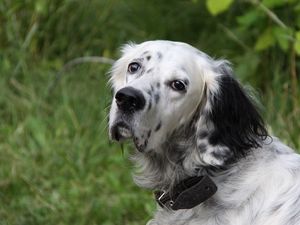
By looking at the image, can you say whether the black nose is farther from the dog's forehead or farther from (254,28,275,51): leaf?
(254,28,275,51): leaf

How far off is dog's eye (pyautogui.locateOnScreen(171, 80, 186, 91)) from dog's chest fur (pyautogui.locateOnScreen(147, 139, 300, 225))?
1.34 ft

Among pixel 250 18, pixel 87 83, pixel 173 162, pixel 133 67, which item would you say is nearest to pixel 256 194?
Result: pixel 173 162

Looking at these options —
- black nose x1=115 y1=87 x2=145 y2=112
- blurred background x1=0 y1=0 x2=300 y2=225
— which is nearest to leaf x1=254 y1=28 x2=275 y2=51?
blurred background x1=0 y1=0 x2=300 y2=225

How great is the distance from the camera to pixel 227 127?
3711 millimetres

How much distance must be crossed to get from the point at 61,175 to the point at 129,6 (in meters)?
2.78

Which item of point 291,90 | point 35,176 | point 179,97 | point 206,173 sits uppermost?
point 179,97

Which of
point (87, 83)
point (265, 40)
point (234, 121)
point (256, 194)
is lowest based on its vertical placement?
point (87, 83)

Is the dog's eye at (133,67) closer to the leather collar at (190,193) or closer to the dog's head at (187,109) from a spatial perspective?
the dog's head at (187,109)

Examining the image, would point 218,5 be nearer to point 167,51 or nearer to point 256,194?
point 167,51

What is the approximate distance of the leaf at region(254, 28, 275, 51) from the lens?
5945 mm

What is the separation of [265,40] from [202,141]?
2.41 m

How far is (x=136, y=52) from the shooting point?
4.00 m

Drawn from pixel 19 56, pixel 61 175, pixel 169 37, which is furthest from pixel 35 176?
pixel 169 37

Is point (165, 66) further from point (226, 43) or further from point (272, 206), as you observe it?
point (226, 43)
